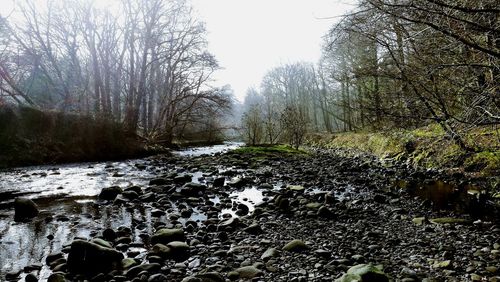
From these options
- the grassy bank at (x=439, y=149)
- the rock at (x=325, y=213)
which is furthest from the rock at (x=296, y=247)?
the grassy bank at (x=439, y=149)

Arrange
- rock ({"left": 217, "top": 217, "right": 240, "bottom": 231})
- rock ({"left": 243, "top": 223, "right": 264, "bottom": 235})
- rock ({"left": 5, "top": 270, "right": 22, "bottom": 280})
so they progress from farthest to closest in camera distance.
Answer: rock ({"left": 217, "top": 217, "right": 240, "bottom": 231}), rock ({"left": 243, "top": 223, "right": 264, "bottom": 235}), rock ({"left": 5, "top": 270, "right": 22, "bottom": 280})

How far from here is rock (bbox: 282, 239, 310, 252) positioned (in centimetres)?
403

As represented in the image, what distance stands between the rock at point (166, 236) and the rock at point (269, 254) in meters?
1.19

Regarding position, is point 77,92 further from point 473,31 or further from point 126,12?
point 473,31

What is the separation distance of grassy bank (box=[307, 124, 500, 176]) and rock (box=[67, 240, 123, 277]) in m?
6.01

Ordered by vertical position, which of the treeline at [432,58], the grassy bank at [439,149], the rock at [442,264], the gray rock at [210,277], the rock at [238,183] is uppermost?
the treeline at [432,58]

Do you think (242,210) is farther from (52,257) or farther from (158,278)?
(52,257)

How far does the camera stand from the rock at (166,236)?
4320 mm

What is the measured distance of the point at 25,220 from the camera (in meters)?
5.32

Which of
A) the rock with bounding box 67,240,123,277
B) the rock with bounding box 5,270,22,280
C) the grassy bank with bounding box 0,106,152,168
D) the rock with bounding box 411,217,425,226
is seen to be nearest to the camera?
the rock with bounding box 5,270,22,280

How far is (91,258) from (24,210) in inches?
114

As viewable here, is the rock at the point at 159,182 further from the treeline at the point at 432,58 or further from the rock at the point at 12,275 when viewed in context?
the rock at the point at 12,275

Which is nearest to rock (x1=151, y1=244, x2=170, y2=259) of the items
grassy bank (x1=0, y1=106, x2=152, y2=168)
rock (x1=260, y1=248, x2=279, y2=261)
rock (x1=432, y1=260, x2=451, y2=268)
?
rock (x1=260, y1=248, x2=279, y2=261)

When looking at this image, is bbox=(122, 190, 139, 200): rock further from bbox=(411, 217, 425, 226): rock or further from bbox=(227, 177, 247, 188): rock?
bbox=(411, 217, 425, 226): rock
